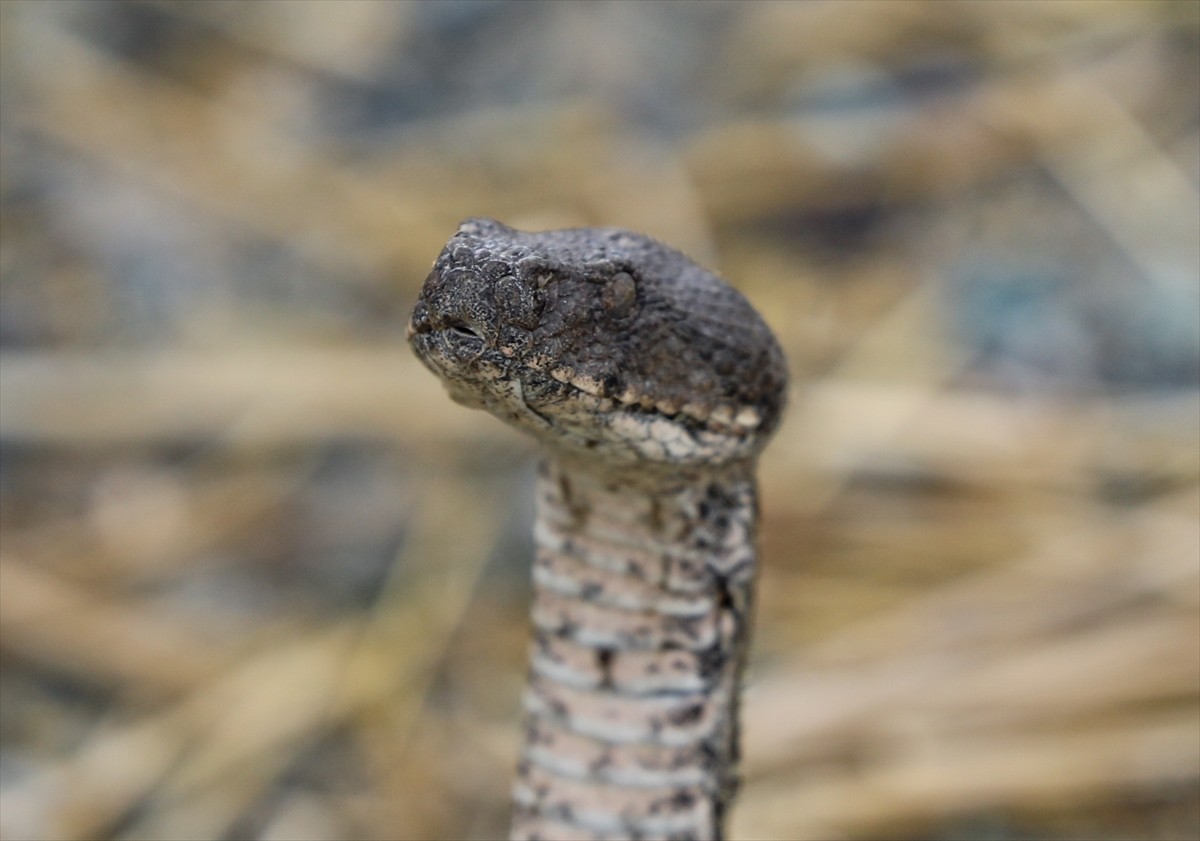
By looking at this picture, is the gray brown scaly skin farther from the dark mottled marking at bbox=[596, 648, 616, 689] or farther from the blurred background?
the blurred background

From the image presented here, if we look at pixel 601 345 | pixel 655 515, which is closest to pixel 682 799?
pixel 655 515

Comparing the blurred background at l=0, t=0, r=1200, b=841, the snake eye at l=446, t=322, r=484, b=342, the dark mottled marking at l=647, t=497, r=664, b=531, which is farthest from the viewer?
the blurred background at l=0, t=0, r=1200, b=841

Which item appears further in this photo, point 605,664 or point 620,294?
point 605,664

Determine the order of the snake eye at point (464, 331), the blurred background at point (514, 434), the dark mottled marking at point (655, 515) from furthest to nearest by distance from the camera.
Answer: the blurred background at point (514, 434), the dark mottled marking at point (655, 515), the snake eye at point (464, 331)

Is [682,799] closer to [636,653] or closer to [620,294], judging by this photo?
[636,653]

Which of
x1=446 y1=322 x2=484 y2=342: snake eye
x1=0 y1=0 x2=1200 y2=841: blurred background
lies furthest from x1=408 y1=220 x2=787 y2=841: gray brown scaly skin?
x1=0 y1=0 x2=1200 y2=841: blurred background

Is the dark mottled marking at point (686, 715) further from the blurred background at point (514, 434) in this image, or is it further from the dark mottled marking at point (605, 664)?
the blurred background at point (514, 434)

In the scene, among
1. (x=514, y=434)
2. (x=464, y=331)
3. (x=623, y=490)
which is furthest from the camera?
(x=514, y=434)

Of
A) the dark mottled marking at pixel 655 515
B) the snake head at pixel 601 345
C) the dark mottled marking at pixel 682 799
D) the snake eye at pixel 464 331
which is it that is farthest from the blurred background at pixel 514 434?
the snake eye at pixel 464 331
